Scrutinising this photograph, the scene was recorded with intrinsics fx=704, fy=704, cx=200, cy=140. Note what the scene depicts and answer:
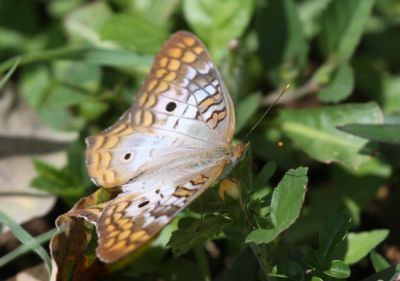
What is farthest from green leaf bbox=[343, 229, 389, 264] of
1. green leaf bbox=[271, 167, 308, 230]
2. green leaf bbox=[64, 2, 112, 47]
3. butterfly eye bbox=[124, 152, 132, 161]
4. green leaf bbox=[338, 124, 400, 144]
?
green leaf bbox=[64, 2, 112, 47]

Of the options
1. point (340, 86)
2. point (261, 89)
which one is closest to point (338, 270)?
point (340, 86)

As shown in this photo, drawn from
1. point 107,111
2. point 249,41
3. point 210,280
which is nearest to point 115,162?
point 210,280

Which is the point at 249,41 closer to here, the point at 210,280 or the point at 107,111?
the point at 107,111

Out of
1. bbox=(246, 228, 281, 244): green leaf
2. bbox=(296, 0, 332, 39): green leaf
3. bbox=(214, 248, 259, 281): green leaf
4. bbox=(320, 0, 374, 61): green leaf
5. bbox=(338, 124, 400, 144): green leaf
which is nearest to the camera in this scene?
bbox=(246, 228, 281, 244): green leaf

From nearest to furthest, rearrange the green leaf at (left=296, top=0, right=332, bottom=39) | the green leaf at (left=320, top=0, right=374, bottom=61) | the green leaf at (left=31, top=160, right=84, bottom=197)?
the green leaf at (left=31, top=160, right=84, bottom=197)
the green leaf at (left=320, top=0, right=374, bottom=61)
the green leaf at (left=296, top=0, right=332, bottom=39)

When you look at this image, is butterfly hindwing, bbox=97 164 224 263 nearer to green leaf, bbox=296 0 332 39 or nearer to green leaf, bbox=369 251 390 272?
green leaf, bbox=369 251 390 272

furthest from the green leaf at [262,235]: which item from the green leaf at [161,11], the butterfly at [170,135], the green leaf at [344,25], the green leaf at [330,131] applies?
the green leaf at [161,11]

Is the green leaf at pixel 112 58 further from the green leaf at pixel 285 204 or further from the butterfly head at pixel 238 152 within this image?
the green leaf at pixel 285 204
